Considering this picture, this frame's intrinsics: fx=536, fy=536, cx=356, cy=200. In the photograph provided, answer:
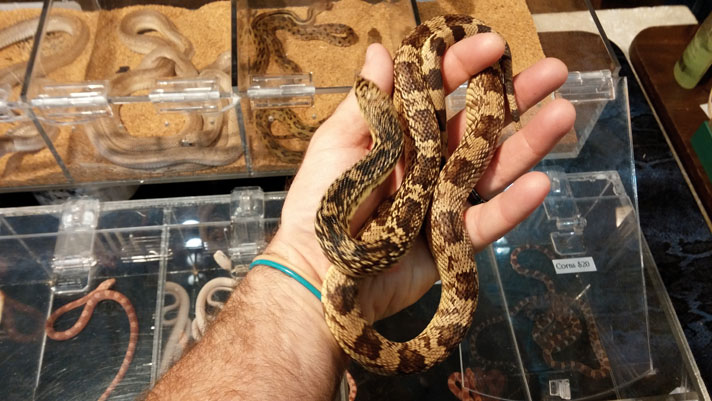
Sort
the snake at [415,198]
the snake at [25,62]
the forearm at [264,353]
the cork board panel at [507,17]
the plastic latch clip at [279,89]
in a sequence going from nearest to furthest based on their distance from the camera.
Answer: the forearm at [264,353] < the snake at [415,198] < the plastic latch clip at [279,89] < the snake at [25,62] < the cork board panel at [507,17]

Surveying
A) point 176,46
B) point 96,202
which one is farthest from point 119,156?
point 176,46

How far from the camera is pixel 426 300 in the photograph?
8.48ft

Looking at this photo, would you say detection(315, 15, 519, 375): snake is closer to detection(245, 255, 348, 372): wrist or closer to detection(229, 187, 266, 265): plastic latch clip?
detection(245, 255, 348, 372): wrist

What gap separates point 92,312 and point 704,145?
3.62 m

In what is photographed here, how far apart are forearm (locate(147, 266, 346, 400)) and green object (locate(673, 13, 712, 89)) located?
3.12m

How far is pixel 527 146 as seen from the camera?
6.83 feet

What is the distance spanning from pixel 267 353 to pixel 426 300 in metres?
0.98

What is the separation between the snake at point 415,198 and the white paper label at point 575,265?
918 mm

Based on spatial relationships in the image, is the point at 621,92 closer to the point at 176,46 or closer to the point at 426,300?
the point at 426,300

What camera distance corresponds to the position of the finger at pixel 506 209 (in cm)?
190

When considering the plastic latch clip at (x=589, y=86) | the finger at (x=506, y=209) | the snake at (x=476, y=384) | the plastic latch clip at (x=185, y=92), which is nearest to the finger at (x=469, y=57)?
the finger at (x=506, y=209)

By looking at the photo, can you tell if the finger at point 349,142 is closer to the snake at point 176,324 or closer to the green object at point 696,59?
the snake at point 176,324

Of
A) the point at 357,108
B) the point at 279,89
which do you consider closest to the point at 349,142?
the point at 357,108

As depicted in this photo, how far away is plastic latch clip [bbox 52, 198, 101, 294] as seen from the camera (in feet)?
8.80
